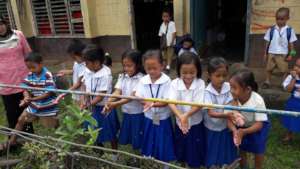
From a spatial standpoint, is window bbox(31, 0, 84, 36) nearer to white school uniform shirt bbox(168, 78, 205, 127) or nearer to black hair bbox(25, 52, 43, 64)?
black hair bbox(25, 52, 43, 64)

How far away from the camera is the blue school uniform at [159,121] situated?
2688 millimetres

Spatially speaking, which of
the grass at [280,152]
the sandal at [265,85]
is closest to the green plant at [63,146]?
the grass at [280,152]

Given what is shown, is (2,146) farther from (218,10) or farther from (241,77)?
(218,10)

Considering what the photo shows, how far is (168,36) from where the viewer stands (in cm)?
602

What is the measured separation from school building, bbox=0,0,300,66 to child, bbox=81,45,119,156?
11.3ft

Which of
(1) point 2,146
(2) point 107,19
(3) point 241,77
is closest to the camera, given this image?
(3) point 241,77

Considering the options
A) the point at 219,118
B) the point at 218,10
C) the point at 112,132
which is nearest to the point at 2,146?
the point at 112,132

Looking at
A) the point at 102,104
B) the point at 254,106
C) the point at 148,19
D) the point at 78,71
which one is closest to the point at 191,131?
the point at 254,106

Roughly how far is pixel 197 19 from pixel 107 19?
2044 millimetres

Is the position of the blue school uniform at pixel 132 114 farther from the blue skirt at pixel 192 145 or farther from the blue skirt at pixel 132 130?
the blue skirt at pixel 192 145

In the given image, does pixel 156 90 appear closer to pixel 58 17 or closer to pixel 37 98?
pixel 37 98

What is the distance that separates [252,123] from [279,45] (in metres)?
2.72

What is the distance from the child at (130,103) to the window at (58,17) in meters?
4.67

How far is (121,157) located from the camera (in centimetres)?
228
